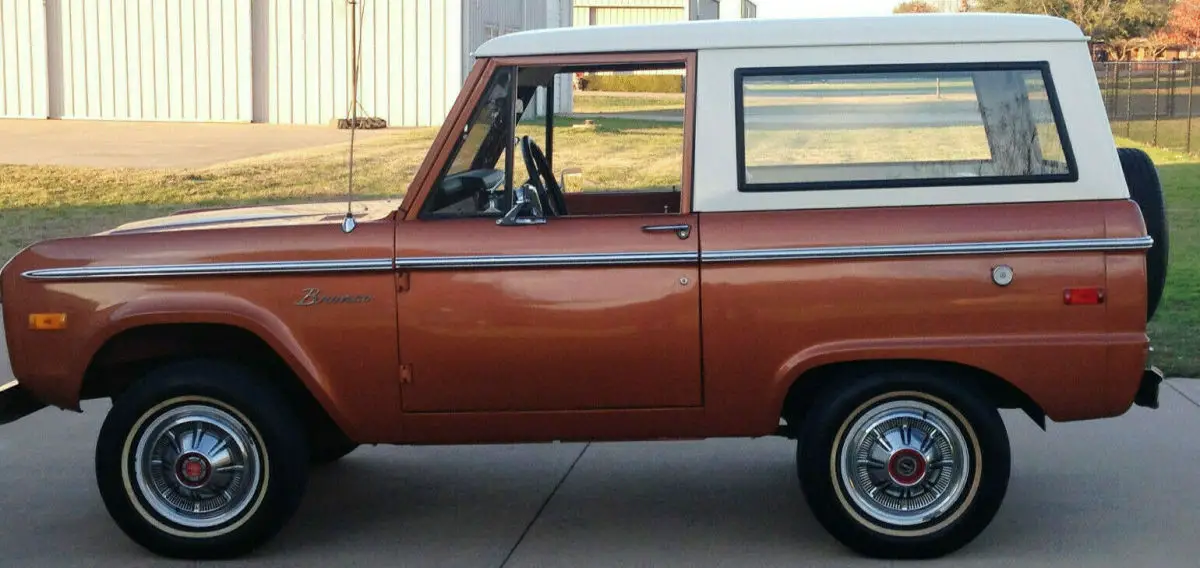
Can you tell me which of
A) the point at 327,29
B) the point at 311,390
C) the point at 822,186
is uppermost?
the point at 327,29

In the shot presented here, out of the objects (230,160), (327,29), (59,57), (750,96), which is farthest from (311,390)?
(59,57)

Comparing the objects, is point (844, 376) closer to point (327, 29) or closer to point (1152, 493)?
point (1152, 493)

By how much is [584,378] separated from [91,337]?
1.76m

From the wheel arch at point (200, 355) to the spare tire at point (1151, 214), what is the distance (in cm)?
296

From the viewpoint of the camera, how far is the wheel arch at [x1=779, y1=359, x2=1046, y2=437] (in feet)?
17.5

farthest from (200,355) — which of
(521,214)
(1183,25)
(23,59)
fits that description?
(1183,25)

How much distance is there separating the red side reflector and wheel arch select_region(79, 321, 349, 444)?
2.57 meters

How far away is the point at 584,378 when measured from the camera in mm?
5301

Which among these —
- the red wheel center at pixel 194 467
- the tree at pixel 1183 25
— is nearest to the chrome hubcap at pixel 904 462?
the red wheel center at pixel 194 467

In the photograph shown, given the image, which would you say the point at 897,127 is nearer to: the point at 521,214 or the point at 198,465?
the point at 521,214

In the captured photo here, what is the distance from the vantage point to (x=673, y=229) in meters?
5.23

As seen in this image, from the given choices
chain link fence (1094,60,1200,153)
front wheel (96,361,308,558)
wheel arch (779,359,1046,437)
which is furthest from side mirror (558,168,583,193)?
chain link fence (1094,60,1200,153)

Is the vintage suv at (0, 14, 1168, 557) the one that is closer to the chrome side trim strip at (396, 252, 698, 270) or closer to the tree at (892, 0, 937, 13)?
the chrome side trim strip at (396, 252, 698, 270)

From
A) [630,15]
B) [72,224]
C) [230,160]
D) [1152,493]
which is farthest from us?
[630,15]
